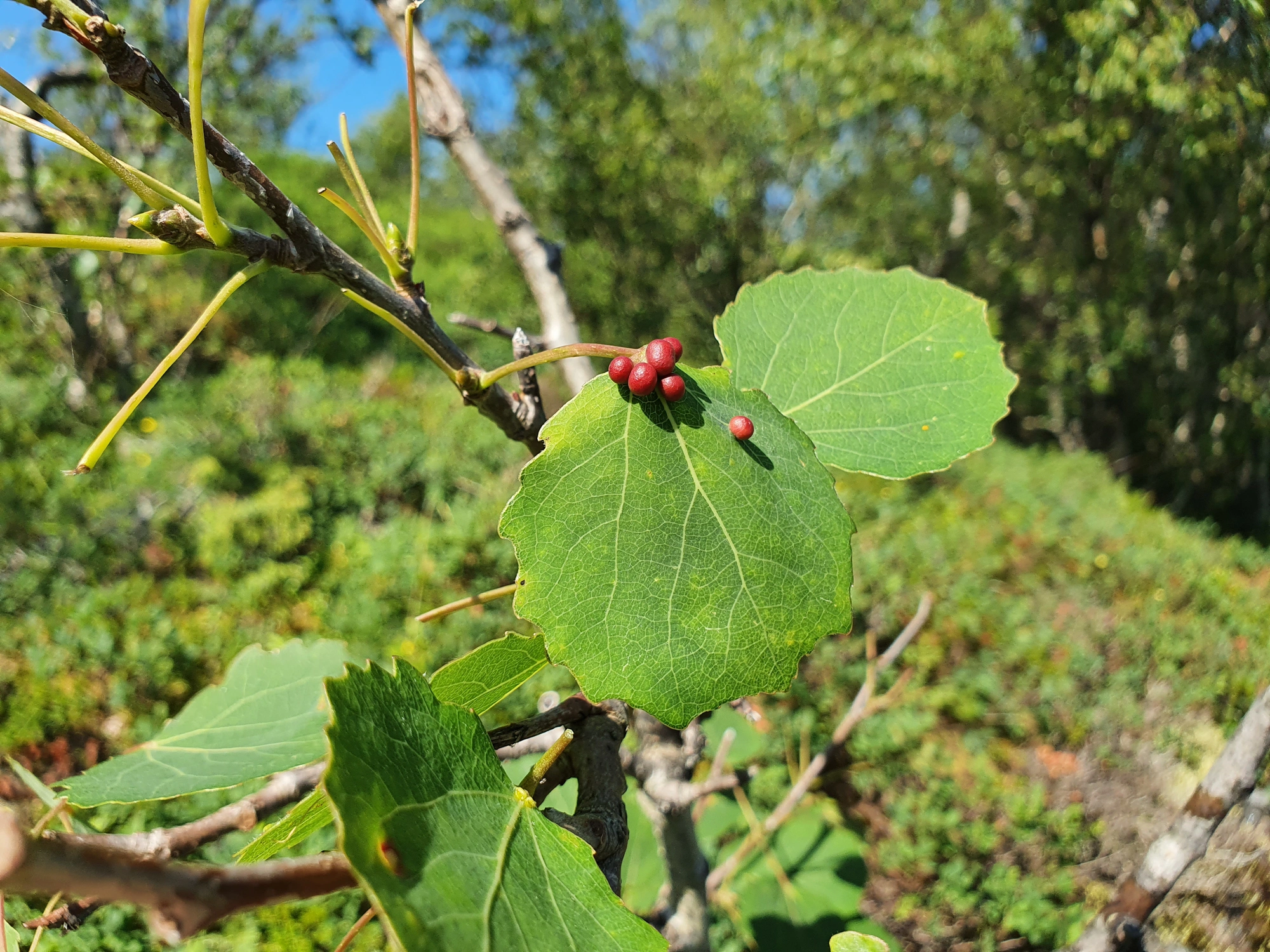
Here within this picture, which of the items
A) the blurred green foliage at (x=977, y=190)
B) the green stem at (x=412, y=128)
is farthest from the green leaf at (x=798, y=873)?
the blurred green foliage at (x=977, y=190)

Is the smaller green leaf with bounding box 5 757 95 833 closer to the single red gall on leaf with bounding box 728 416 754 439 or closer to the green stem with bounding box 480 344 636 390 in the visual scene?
the green stem with bounding box 480 344 636 390

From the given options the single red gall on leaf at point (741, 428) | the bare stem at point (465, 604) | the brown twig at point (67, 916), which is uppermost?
the single red gall on leaf at point (741, 428)

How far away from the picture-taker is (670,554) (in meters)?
0.49

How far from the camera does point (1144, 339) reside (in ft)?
20.1

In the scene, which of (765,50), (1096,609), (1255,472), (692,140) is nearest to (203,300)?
(692,140)

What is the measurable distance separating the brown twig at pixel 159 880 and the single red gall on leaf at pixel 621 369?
1.02ft

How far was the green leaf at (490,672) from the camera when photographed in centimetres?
53

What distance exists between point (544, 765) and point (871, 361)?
464mm

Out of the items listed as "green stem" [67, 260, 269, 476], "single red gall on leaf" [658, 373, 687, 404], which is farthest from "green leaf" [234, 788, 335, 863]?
"single red gall on leaf" [658, 373, 687, 404]

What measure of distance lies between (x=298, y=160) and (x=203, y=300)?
5933 mm

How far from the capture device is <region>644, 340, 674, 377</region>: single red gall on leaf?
1.53 ft

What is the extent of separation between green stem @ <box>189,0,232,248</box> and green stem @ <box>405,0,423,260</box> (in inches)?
4.6

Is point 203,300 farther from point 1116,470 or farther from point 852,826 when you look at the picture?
point 1116,470

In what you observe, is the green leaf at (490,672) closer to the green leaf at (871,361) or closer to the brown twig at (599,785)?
the brown twig at (599,785)
